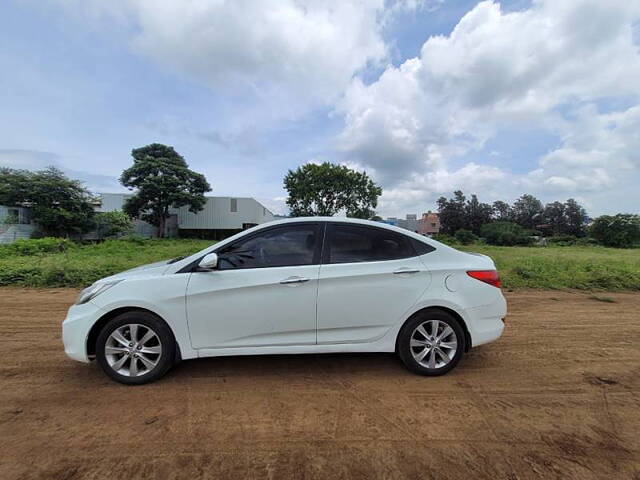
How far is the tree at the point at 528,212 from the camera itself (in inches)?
2323

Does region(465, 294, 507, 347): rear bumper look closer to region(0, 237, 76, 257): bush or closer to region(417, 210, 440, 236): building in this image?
region(0, 237, 76, 257): bush

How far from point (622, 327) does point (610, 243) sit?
160ft

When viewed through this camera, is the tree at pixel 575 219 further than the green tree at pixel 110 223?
Yes

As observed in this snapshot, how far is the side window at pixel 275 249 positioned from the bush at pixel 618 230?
5224cm

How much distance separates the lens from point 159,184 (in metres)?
27.0

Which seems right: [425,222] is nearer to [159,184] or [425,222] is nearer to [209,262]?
[159,184]

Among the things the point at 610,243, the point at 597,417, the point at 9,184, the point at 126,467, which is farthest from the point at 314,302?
the point at 610,243

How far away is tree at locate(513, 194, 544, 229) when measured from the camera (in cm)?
5900

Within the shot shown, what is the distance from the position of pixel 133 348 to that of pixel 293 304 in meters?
1.58

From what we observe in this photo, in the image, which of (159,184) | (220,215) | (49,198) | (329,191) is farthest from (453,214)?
(49,198)

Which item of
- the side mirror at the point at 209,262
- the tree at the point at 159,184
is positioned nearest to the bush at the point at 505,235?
the tree at the point at 159,184

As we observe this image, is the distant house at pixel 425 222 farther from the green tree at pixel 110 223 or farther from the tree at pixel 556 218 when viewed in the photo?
the green tree at pixel 110 223

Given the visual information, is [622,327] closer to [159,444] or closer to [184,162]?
[159,444]

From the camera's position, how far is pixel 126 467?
1.91m
